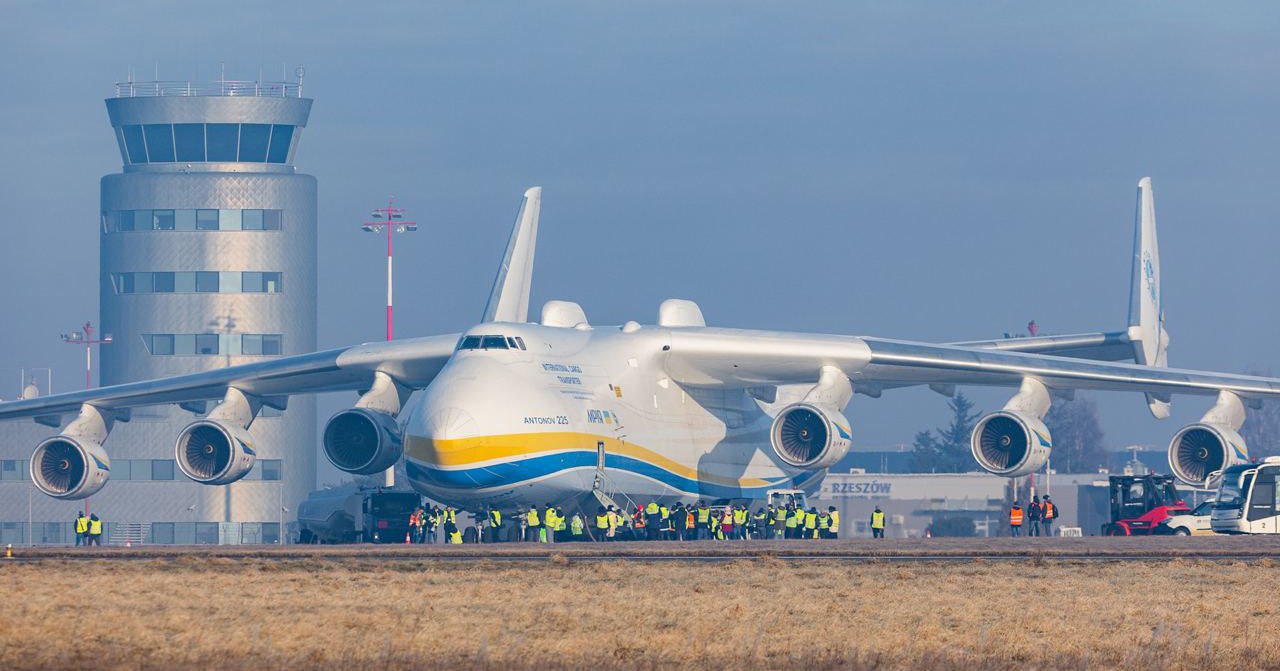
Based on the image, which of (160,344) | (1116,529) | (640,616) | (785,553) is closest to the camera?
(640,616)

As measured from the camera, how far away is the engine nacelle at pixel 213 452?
37.8m

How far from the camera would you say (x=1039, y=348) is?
136 ft

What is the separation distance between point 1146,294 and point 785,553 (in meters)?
20.6

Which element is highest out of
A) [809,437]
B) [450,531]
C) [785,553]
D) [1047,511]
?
[809,437]

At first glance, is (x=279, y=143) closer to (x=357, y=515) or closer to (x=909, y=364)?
(x=357, y=515)

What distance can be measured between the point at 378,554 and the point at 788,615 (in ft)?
36.6

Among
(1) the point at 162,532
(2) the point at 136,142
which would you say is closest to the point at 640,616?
(1) the point at 162,532

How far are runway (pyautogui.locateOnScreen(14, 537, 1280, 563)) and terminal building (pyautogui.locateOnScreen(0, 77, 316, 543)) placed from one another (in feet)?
130

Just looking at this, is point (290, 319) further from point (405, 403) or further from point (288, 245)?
point (405, 403)

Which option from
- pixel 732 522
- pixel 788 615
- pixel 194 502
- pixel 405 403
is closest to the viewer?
pixel 788 615

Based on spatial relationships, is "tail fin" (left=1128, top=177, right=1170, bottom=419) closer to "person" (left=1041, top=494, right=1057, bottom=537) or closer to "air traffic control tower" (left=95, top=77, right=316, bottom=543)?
"person" (left=1041, top=494, right=1057, bottom=537)

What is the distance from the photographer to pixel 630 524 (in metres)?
36.0

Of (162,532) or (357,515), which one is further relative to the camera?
(162,532)

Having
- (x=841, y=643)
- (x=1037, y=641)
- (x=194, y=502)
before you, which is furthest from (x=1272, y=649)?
(x=194, y=502)
